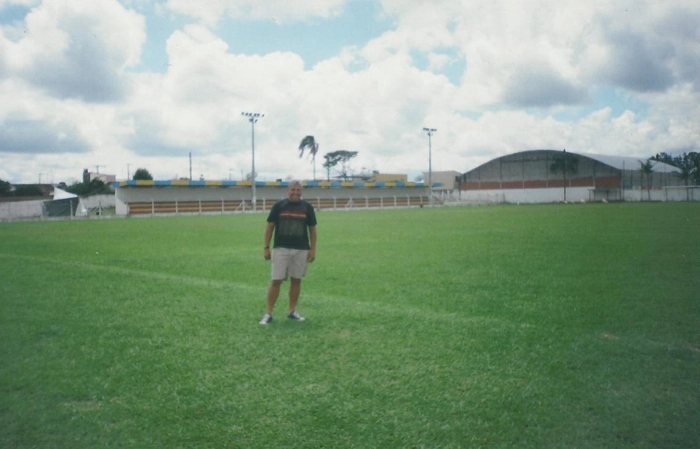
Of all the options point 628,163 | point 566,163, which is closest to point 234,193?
point 566,163

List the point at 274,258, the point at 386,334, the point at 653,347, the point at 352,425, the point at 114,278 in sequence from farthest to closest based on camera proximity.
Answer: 1. the point at 114,278
2. the point at 274,258
3. the point at 386,334
4. the point at 653,347
5. the point at 352,425

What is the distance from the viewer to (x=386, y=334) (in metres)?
6.55

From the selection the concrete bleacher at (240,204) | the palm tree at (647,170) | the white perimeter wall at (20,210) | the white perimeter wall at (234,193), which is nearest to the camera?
the white perimeter wall at (20,210)

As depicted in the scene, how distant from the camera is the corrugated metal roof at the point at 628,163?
2960 inches

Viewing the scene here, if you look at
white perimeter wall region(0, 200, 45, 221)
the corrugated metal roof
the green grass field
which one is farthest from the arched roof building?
the green grass field

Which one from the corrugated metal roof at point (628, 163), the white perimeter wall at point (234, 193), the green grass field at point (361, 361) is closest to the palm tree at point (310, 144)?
the white perimeter wall at point (234, 193)

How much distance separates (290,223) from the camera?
712 centimetres

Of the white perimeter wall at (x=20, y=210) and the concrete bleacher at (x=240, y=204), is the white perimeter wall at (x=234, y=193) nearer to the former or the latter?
the concrete bleacher at (x=240, y=204)

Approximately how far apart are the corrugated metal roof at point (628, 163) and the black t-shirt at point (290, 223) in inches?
2949

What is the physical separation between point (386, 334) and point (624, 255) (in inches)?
384

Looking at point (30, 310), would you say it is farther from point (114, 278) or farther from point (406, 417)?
point (406, 417)

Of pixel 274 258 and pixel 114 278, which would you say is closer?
pixel 274 258

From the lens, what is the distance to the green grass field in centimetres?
402

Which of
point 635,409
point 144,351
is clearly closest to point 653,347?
point 635,409
